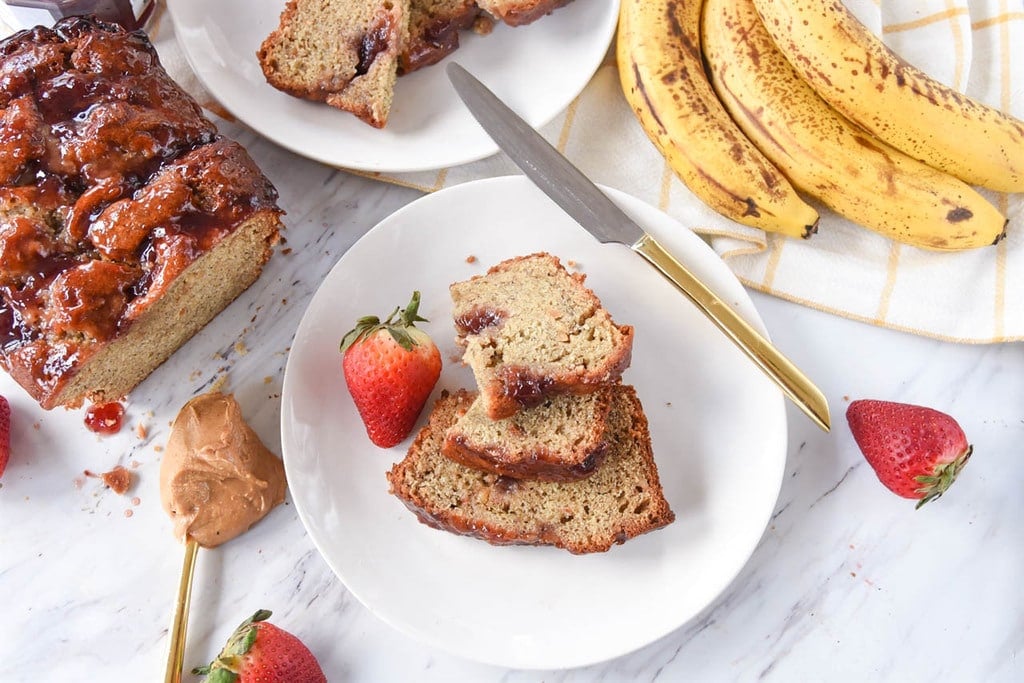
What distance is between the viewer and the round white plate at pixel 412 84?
2773 millimetres

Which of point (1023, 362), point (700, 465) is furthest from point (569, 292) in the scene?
point (1023, 362)

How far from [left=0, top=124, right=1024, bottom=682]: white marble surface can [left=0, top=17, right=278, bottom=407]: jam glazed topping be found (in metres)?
0.60

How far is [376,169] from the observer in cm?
276

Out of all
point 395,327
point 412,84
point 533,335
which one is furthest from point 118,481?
point 412,84

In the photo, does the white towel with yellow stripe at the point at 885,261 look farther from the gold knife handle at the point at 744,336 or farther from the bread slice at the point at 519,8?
the bread slice at the point at 519,8

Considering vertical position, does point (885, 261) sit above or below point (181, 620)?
above

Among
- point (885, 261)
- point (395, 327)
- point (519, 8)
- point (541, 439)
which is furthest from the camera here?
point (885, 261)

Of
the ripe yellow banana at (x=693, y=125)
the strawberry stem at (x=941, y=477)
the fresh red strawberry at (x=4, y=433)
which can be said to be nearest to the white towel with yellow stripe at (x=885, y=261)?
the ripe yellow banana at (x=693, y=125)

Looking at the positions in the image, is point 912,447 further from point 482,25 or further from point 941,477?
point 482,25

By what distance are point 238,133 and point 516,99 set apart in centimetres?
97

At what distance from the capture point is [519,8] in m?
2.76

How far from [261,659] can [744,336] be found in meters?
1.70

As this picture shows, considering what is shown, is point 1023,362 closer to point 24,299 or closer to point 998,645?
point 998,645

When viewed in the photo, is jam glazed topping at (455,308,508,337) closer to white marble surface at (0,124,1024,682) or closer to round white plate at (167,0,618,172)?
round white plate at (167,0,618,172)
